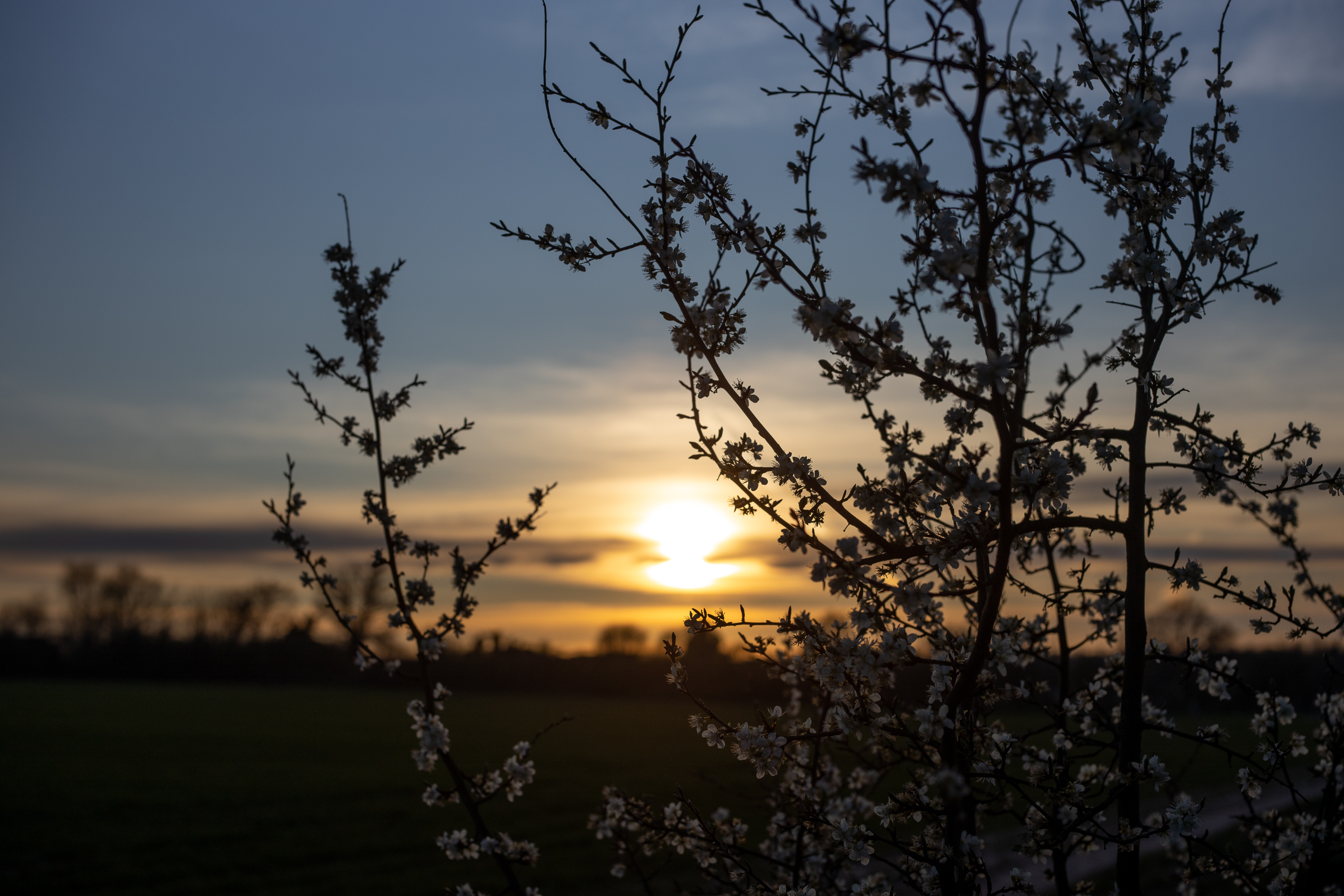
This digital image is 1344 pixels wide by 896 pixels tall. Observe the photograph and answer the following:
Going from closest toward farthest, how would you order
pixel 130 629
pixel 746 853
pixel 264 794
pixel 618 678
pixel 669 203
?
1. pixel 669 203
2. pixel 746 853
3. pixel 264 794
4. pixel 618 678
5. pixel 130 629

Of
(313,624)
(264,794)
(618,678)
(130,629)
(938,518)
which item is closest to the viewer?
(938,518)

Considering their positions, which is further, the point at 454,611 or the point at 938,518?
the point at 454,611

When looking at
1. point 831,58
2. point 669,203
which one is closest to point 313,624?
point 669,203

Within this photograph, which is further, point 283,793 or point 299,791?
point 299,791

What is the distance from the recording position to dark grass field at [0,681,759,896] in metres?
16.7

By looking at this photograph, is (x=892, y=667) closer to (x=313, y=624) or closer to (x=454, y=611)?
(x=454, y=611)

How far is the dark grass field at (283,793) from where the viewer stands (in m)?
16.7

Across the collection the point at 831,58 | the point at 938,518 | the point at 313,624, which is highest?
the point at 831,58

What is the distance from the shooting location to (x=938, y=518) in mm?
2959

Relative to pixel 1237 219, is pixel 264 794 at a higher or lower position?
lower

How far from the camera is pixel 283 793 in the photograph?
85.7 feet

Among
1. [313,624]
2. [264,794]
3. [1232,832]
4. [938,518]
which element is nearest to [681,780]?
[264,794]

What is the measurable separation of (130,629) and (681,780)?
7289 centimetres

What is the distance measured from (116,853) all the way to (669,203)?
2186 centimetres
